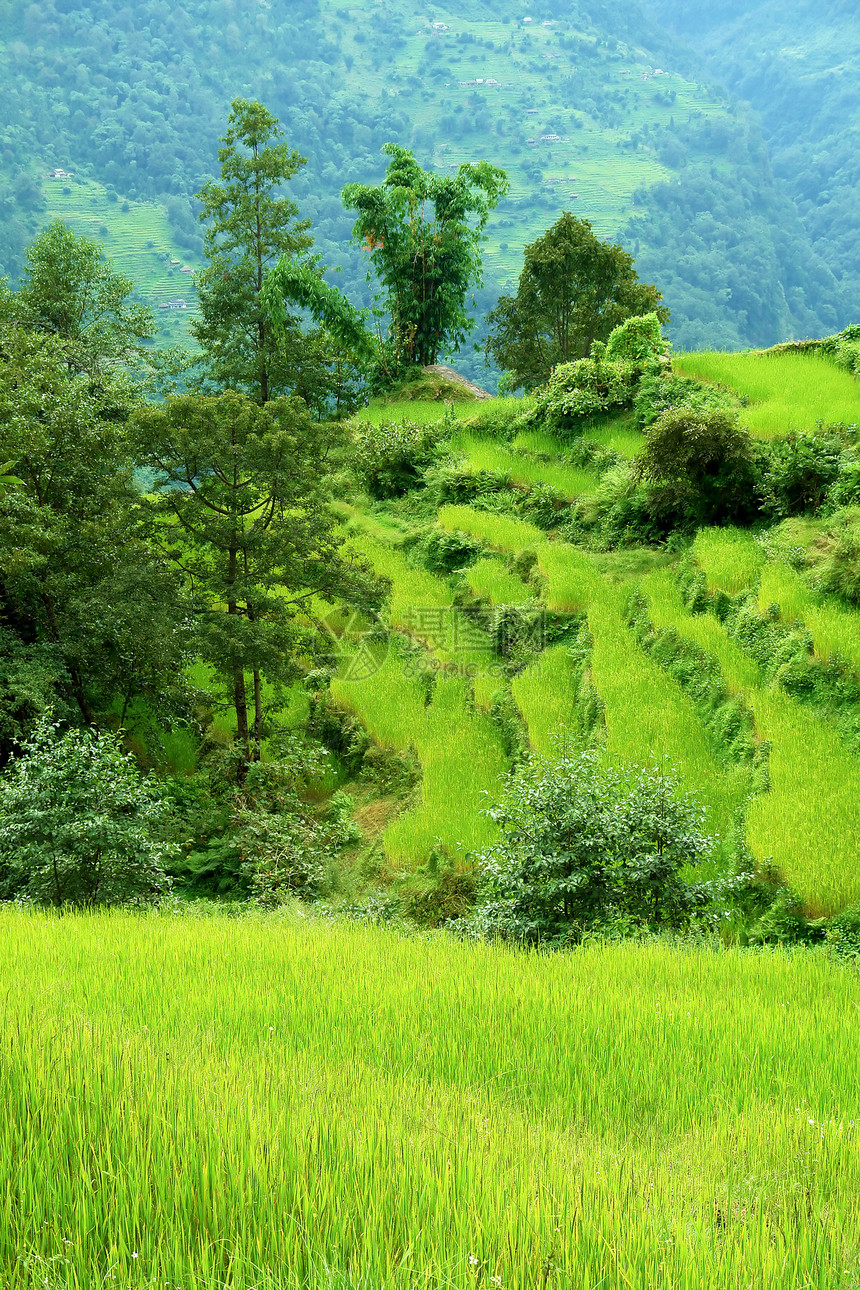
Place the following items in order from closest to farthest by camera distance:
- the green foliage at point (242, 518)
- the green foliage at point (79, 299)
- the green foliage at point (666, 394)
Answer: the green foliage at point (242, 518) → the green foliage at point (666, 394) → the green foliage at point (79, 299)

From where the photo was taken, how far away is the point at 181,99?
5891 inches

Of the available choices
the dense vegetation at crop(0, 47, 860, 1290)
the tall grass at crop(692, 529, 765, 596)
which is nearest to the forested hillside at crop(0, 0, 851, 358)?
the dense vegetation at crop(0, 47, 860, 1290)

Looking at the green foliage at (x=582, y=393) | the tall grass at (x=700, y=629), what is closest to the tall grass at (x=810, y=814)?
the tall grass at (x=700, y=629)

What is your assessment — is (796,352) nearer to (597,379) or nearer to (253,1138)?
(597,379)

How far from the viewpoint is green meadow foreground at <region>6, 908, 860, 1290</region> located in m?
2.14

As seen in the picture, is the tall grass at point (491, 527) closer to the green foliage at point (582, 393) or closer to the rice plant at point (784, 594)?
the green foliage at point (582, 393)

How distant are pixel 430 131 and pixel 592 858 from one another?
18954 centimetres

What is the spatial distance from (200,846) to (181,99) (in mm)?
170785

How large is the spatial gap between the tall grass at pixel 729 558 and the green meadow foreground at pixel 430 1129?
22.4 feet

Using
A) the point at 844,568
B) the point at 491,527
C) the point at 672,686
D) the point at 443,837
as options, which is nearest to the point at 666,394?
the point at 491,527

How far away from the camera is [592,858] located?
697 centimetres

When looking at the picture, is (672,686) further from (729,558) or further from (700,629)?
(729,558)

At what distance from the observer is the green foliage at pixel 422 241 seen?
27.4 m

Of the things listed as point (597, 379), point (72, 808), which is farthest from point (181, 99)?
point (72, 808)
